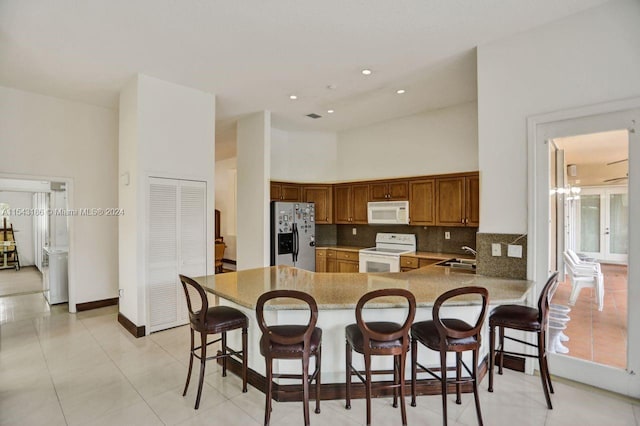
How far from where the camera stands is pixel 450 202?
15.7 feet

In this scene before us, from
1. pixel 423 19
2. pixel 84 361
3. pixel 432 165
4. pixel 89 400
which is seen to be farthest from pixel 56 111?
pixel 432 165

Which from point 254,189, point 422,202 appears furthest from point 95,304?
point 422,202

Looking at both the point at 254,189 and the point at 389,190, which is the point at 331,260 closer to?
the point at 389,190

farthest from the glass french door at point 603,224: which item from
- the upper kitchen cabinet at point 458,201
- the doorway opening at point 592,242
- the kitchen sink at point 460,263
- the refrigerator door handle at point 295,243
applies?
the refrigerator door handle at point 295,243

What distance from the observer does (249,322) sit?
263 cm

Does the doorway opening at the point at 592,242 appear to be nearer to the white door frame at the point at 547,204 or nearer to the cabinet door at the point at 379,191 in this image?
the white door frame at the point at 547,204

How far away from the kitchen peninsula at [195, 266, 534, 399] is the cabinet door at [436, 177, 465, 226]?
1851 mm

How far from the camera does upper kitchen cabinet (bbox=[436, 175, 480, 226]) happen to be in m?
4.55

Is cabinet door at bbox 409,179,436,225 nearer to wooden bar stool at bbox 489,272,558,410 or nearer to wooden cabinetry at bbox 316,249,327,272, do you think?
wooden cabinetry at bbox 316,249,327,272

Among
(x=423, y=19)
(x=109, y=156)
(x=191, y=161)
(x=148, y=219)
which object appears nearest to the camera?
(x=423, y=19)

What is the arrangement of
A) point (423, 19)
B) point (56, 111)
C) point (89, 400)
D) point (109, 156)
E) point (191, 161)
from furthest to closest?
point (109, 156), point (56, 111), point (191, 161), point (423, 19), point (89, 400)

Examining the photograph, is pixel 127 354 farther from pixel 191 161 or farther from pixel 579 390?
pixel 579 390

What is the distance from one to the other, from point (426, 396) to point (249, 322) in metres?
1.54

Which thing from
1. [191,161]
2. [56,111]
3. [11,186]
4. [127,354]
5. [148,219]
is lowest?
[127,354]
